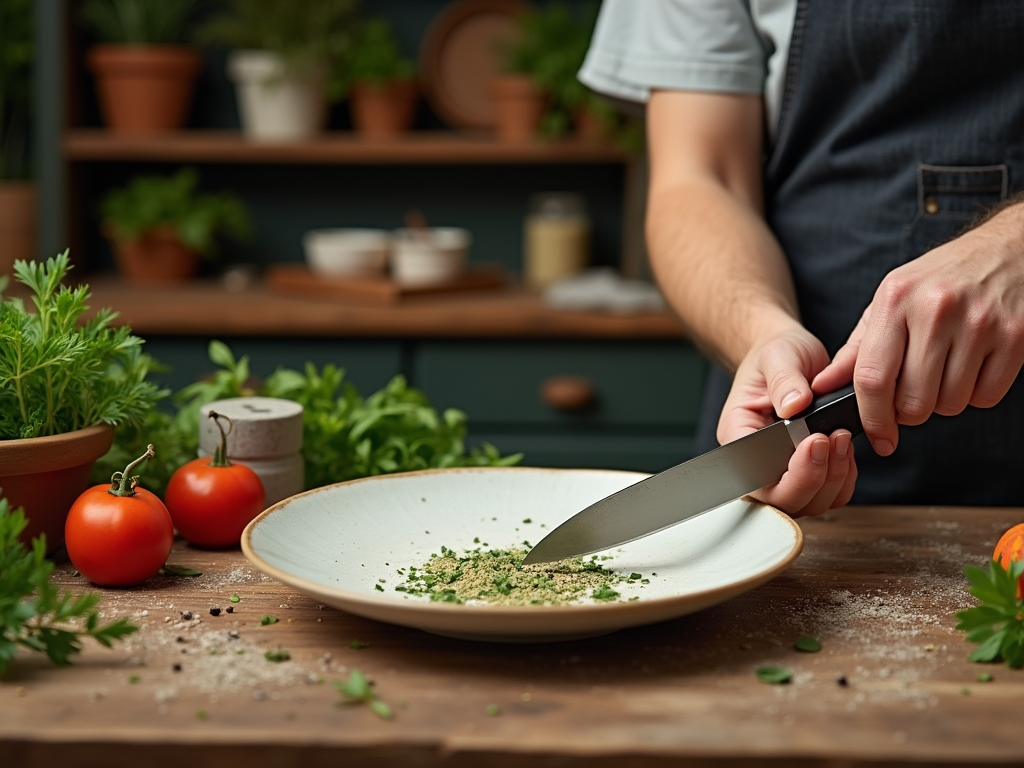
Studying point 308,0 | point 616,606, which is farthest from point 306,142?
point 616,606

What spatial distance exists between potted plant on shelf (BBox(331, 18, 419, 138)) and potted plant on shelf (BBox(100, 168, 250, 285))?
39 centimetres

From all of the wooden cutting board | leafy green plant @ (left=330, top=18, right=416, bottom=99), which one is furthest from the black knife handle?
leafy green plant @ (left=330, top=18, right=416, bottom=99)

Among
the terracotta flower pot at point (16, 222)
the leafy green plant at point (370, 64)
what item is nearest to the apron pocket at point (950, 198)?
the leafy green plant at point (370, 64)

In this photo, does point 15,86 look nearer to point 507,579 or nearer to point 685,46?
point 685,46

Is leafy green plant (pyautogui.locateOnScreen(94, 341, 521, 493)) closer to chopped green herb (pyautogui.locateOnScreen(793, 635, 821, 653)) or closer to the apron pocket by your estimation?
chopped green herb (pyautogui.locateOnScreen(793, 635, 821, 653))

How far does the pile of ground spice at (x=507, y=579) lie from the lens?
2.76 feet

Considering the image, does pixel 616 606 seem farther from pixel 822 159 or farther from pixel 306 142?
pixel 306 142

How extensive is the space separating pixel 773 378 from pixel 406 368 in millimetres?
1597

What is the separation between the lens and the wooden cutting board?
2.55 metres

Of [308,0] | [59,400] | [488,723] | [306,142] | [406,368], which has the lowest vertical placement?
[406,368]

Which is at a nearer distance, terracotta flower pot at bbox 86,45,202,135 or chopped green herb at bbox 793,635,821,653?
chopped green herb at bbox 793,635,821,653

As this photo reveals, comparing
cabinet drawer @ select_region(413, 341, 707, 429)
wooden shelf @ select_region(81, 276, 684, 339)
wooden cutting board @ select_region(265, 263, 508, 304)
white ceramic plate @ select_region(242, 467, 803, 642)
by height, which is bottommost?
cabinet drawer @ select_region(413, 341, 707, 429)

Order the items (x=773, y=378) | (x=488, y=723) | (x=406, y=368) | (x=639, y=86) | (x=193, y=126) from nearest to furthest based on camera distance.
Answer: (x=488, y=723), (x=773, y=378), (x=639, y=86), (x=406, y=368), (x=193, y=126)

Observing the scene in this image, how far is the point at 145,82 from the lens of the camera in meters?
2.76
